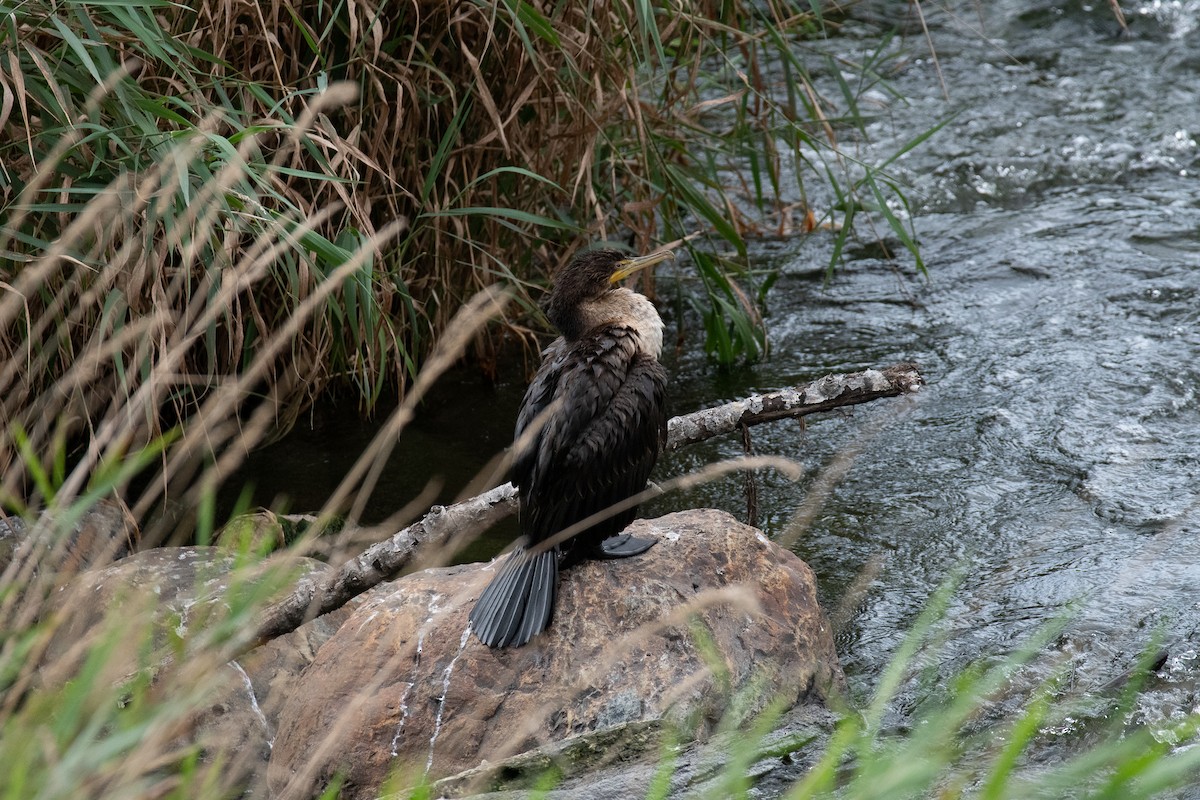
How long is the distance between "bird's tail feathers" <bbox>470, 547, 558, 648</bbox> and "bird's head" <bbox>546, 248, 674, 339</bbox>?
2.17 ft

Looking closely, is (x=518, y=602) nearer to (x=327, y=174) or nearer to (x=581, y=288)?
(x=581, y=288)

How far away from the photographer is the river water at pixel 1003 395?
3658 mm

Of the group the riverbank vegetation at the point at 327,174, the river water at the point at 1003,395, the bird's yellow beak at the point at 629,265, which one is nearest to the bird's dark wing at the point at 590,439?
the bird's yellow beak at the point at 629,265

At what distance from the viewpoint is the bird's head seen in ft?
11.0

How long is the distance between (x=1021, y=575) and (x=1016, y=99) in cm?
423

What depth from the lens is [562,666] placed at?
2939 mm

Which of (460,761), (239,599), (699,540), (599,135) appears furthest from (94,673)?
(599,135)

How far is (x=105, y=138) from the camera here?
3186mm

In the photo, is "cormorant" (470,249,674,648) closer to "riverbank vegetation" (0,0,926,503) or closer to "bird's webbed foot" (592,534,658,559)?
"bird's webbed foot" (592,534,658,559)

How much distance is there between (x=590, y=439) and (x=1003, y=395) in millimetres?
2405

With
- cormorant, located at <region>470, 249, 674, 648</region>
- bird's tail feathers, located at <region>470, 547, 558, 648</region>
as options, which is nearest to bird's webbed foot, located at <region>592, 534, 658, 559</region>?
cormorant, located at <region>470, 249, 674, 648</region>

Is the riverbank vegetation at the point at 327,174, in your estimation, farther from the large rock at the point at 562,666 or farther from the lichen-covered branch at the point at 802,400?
the lichen-covered branch at the point at 802,400

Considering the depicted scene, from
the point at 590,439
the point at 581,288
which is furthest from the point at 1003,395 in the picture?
the point at 590,439

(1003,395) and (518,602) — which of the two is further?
(1003,395)
